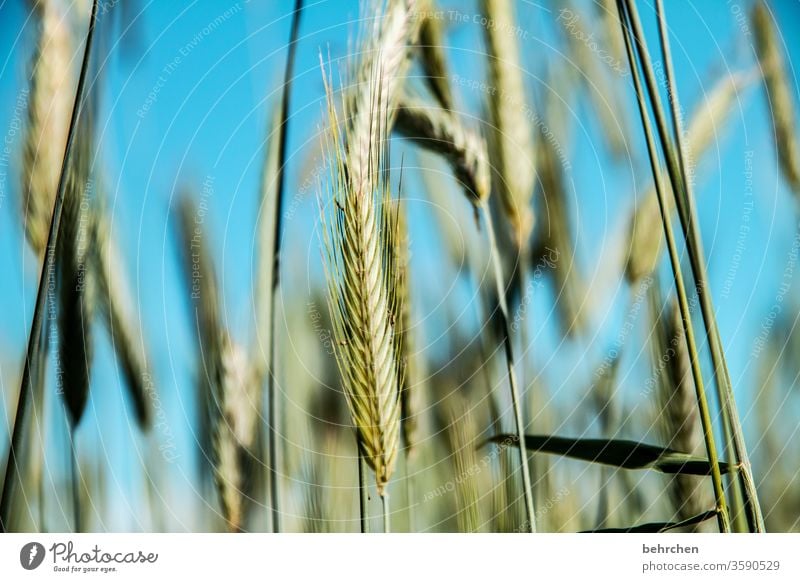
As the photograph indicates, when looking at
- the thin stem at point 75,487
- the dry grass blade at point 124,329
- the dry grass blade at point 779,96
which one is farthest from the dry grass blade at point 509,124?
the thin stem at point 75,487

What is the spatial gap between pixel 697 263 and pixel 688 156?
0.14 meters

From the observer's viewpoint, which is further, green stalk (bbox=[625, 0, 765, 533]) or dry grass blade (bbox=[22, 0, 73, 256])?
dry grass blade (bbox=[22, 0, 73, 256])

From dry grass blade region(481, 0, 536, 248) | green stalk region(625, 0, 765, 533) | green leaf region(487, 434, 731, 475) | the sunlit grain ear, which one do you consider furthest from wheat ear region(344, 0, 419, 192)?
green leaf region(487, 434, 731, 475)

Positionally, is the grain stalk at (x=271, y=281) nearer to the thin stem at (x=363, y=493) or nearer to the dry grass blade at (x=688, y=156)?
the thin stem at (x=363, y=493)

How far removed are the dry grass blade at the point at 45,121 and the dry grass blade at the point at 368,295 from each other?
357mm

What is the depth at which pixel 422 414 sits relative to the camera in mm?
880

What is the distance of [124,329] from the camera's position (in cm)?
89

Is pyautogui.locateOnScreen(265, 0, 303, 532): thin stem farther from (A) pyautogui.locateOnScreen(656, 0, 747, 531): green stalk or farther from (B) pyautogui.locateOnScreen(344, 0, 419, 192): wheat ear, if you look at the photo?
(A) pyautogui.locateOnScreen(656, 0, 747, 531): green stalk

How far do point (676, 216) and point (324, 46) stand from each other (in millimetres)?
502

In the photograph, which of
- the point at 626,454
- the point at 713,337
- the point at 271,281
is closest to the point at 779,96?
the point at 713,337

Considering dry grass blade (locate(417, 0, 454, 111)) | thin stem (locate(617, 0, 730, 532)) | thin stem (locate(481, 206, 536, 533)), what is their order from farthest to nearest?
1. dry grass blade (locate(417, 0, 454, 111))
2. thin stem (locate(481, 206, 536, 533))
3. thin stem (locate(617, 0, 730, 532))

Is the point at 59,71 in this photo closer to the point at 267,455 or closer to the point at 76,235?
the point at 76,235

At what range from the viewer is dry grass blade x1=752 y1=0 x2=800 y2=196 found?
0.92m
